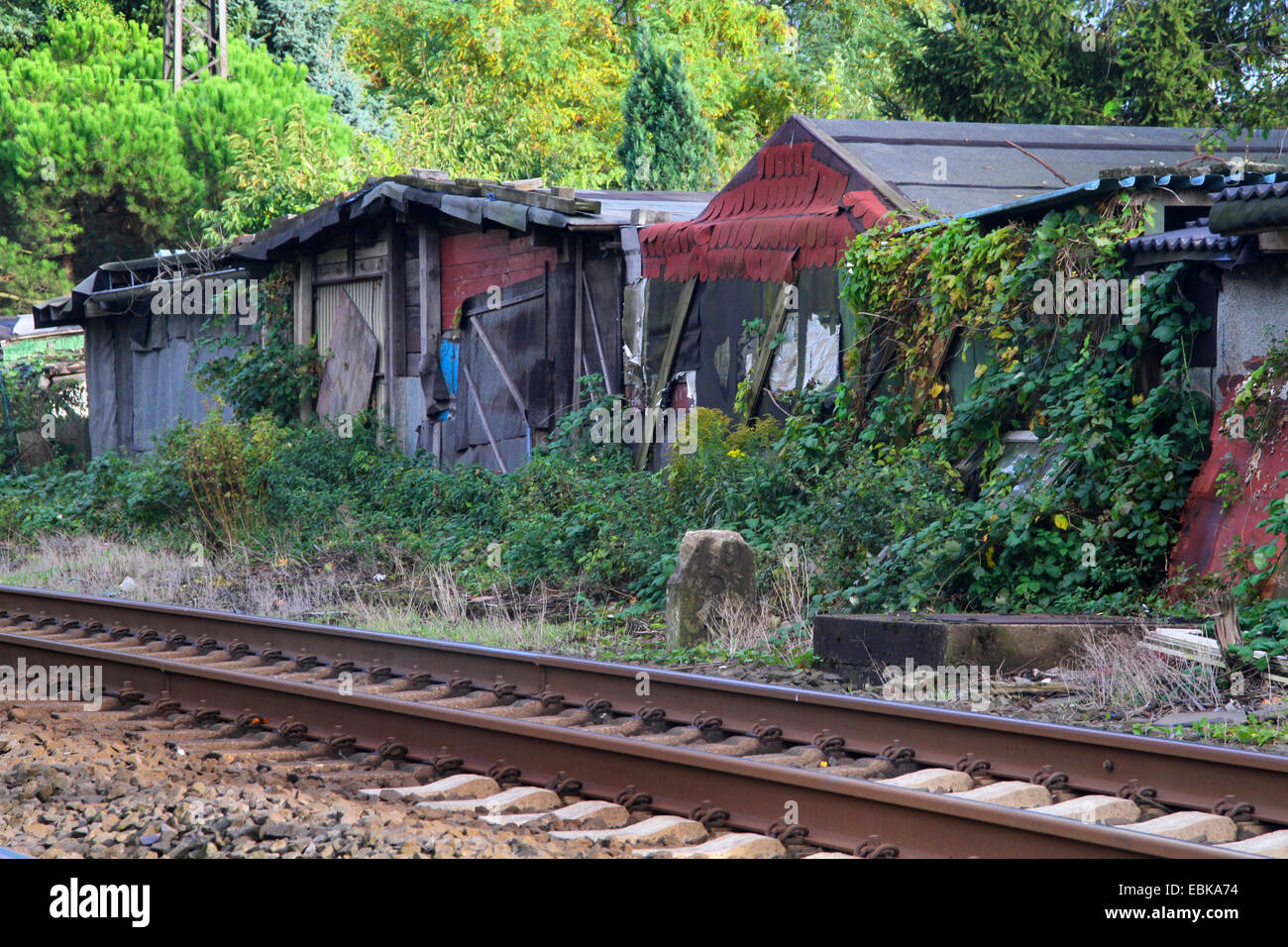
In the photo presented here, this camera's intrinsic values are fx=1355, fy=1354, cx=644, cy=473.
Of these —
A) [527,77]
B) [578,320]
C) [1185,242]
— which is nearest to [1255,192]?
[1185,242]

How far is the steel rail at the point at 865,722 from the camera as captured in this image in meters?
5.24

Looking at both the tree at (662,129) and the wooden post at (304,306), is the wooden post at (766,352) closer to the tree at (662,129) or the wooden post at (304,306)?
the wooden post at (304,306)

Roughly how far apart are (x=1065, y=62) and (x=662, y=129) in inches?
400

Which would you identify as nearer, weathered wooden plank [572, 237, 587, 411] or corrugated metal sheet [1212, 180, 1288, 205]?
corrugated metal sheet [1212, 180, 1288, 205]

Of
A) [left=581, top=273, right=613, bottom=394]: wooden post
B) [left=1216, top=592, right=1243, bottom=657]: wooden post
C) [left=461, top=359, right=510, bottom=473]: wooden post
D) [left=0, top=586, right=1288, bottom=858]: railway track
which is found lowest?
[left=0, top=586, right=1288, bottom=858]: railway track

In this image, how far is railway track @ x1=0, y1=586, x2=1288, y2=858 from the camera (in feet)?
15.8

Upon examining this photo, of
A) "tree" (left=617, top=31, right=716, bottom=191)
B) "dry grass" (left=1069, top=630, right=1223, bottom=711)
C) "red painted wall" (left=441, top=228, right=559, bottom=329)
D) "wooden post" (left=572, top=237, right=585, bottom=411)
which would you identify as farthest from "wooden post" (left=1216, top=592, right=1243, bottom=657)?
"tree" (left=617, top=31, right=716, bottom=191)

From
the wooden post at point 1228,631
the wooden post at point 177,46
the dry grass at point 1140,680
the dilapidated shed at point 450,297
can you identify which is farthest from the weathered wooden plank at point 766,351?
the wooden post at point 177,46

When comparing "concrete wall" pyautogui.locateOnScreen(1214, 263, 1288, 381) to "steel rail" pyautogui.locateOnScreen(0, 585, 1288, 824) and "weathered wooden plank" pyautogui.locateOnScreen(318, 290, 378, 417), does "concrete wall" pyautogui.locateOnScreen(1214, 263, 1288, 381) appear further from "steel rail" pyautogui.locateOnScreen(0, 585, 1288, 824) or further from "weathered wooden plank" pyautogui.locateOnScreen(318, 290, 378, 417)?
"weathered wooden plank" pyautogui.locateOnScreen(318, 290, 378, 417)

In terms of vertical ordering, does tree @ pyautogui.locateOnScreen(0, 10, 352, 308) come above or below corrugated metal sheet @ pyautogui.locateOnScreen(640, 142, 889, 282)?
above

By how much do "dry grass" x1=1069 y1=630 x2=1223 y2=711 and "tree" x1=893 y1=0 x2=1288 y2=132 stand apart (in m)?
13.2

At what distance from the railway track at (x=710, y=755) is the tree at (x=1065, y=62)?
1444 cm
